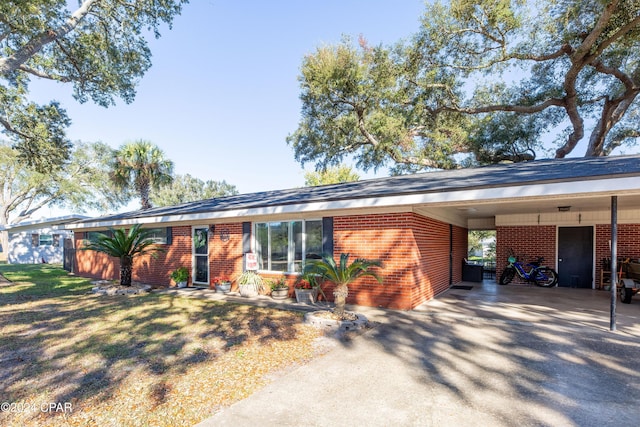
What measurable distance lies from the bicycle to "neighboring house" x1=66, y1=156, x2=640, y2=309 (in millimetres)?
339

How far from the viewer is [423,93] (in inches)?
541

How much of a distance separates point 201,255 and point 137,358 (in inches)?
241

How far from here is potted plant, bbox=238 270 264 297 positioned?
826 cm

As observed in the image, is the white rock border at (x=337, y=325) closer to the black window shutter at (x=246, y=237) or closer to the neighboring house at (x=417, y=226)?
the neighboring house at (x=417, y=226)

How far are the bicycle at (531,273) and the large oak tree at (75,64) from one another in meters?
15.4

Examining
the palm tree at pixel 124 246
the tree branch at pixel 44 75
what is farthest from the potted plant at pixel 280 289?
the tree branch at pixel 44 75

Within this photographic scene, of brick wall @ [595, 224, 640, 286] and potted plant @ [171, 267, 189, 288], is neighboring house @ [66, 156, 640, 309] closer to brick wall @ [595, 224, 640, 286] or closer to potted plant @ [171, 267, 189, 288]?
brick wall @ [595, 224, 640, 286]

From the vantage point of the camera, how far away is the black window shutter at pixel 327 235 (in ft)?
24.4

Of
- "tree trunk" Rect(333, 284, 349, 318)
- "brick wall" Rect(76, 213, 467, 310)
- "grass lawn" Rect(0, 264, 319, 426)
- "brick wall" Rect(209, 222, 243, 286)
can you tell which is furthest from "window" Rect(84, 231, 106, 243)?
"tree trunk" Rect(333, 284, 349, 318)

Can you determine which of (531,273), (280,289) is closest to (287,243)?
(280,289)

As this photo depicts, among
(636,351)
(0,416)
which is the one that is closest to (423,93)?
(636,351)

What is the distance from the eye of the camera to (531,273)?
33.7 ft

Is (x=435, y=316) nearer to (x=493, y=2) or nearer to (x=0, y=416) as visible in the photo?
(x=0, y=416)

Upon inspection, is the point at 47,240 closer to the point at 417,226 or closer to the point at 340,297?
the point at 340,297
